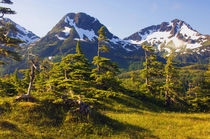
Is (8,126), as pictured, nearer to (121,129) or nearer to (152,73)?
(121,129)

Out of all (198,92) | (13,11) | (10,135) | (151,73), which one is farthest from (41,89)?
(198,92)

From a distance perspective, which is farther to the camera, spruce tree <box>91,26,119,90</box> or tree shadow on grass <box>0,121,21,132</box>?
spruce tree <box>91,26,119,90</box>

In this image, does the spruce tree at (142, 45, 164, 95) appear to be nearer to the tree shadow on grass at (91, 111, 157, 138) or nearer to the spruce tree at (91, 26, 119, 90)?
the spruce tree at (91, 26, 119, 90)

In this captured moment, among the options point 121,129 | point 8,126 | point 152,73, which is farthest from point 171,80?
point 8,126

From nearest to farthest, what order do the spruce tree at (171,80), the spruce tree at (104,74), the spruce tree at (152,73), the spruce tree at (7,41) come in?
1. the spruce tree at (7,41)
2. the spruce tree at (104,74)
3. the spruce tree at (171,80)
4. the spruce tree at (152,73)

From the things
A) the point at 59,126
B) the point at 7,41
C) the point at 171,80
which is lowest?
the point at 59,126

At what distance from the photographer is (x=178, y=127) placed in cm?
1388

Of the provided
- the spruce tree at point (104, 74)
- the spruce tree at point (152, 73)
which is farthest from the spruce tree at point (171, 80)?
the spruce tree at point (104, 74)

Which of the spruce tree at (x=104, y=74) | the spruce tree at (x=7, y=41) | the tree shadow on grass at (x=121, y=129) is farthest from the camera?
the spruce tree at (x=104, y=74)

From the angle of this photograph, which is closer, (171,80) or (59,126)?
(59,126)

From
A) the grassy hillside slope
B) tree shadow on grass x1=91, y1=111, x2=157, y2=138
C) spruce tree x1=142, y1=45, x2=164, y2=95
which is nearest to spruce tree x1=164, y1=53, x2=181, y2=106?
spruce tree x1=142, y1=45, x2=164, y2=95

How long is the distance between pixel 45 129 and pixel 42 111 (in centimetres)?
192

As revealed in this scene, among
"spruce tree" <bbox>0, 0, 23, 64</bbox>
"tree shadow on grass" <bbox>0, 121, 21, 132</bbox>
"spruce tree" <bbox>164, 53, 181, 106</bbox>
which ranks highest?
"spruce tree" <bbox>0, 0, 23, 64</bbox>

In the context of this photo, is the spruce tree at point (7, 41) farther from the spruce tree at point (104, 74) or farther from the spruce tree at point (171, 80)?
the spruce tree at point (171, 80)
